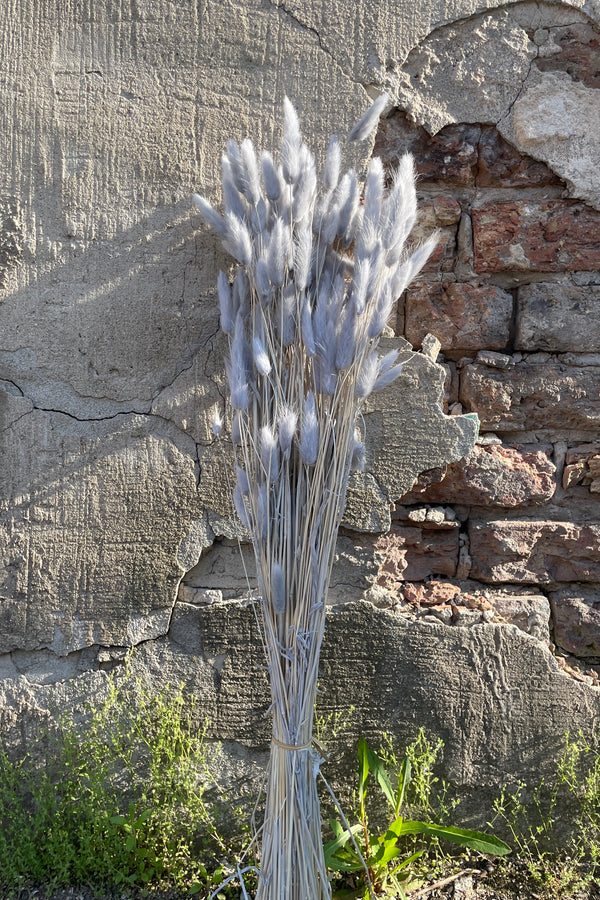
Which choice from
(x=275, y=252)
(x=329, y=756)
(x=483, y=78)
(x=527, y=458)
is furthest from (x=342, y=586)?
(x=483, y=78)

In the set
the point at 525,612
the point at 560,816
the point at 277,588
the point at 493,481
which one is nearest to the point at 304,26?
the point at 493,481

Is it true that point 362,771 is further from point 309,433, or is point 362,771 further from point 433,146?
point 433,146

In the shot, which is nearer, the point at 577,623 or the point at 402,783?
the point at 402,783

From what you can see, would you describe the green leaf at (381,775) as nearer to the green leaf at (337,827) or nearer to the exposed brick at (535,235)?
the green leaf at (337,827)

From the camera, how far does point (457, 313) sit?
69.9 inches

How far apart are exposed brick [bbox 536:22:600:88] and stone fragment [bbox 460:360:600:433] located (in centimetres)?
76

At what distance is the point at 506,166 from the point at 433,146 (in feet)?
0.66

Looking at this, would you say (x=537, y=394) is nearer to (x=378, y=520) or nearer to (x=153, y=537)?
(x=378, y=520)

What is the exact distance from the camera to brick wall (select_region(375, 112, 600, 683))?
5.75 ft

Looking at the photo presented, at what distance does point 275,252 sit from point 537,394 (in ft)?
2.73

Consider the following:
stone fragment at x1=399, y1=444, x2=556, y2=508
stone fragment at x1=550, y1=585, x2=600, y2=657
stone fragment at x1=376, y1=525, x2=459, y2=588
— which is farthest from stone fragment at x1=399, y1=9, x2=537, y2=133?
stone fragment at x1=550, y1=585, x2=600, y2=657

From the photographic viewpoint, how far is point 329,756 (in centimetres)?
173

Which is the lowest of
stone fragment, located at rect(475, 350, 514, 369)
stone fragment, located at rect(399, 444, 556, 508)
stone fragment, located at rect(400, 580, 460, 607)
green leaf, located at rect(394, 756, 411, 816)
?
green leaf, located at rect(394, 756, 411, 816)

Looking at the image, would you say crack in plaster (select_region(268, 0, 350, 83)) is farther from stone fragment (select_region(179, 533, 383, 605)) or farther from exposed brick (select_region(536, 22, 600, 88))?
stone fragment (select_region(179, 533, 383, 605))
